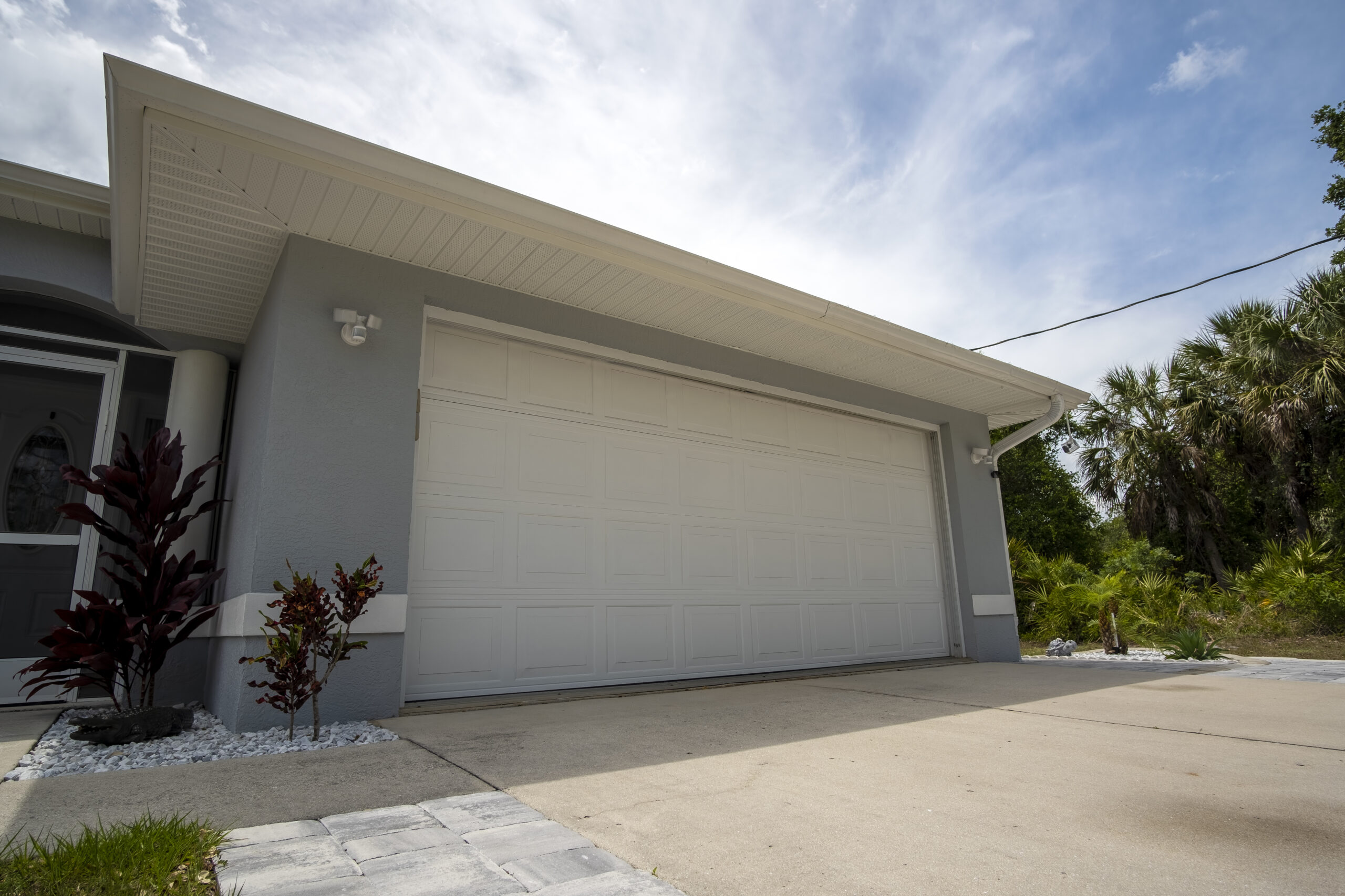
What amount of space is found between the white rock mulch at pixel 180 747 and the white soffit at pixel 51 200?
3106mm

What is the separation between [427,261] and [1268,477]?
15902mm

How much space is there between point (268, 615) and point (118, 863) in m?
2.10

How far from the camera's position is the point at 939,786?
7.84ft

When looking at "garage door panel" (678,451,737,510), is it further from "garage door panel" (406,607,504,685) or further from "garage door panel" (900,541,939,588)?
"garage door panel" (900,541,939,588)

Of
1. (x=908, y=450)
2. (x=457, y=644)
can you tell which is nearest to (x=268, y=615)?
(x=457, y=644)

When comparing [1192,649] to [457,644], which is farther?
[1192,649]

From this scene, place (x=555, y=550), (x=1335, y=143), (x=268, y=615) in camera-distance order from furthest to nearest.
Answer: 1. (x=1335, y=143)
2. (x=555, y=550)
3. (x=268, y=615)

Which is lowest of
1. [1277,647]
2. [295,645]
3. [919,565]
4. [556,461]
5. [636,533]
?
[1277,647]

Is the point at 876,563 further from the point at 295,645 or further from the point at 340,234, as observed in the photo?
the point at 340,234

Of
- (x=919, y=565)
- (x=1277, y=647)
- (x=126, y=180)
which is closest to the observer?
(x=126, y=180)

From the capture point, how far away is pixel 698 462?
5.74 metres

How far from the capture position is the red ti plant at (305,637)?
127 inches

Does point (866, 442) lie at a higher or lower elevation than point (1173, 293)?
lower

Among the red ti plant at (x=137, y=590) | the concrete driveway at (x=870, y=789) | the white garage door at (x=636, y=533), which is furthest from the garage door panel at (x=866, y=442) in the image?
the red ti plant at (x=137, y=590)
